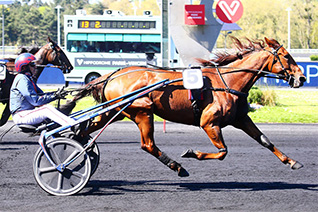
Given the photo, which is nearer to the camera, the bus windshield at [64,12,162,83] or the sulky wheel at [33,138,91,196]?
the sulky wheel at [33,138,91,196]

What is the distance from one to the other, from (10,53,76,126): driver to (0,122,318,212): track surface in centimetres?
85

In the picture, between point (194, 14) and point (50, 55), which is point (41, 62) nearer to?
point (50, 55)

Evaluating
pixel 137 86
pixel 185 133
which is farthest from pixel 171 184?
pixel 185 133

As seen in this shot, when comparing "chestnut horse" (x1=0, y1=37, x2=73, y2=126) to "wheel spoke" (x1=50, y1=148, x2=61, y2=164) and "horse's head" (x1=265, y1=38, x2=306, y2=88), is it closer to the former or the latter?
"wheel spoke" (x1=50, y1=148, x2=61, y2=164)

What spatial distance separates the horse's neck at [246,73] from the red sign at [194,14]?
817 cm

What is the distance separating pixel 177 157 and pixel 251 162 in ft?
3.91

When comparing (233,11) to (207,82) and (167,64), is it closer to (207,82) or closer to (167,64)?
(167,64)

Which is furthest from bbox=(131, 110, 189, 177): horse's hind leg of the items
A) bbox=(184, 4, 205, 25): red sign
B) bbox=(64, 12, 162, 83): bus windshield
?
bbox=(64, 12, 162, 83): bus windshield

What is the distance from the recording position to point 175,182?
6594 millimetres

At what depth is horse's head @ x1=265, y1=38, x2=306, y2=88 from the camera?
6.49 metres

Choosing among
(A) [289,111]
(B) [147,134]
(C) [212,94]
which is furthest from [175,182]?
(A) [289,111]

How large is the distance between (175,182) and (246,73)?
1.64 m

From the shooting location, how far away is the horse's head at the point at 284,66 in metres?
6.49

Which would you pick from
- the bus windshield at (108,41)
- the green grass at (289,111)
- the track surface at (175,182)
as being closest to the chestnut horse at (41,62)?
the track surface at (175,182)
